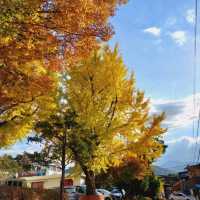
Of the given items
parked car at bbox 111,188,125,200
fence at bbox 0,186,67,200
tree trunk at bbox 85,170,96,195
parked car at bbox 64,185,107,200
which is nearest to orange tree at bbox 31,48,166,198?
tree trunk at bbox 85,170,96,195

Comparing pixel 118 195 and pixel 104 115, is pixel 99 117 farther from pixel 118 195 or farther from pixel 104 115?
pixel 118 195

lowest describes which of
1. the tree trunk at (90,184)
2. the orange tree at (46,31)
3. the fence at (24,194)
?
the fence at (24,194)

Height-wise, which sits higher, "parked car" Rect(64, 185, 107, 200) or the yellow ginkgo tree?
the yellow ginkgo tree

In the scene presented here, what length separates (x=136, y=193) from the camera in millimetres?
34344

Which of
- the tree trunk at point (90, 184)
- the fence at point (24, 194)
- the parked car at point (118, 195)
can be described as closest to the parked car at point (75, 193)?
the parked car at point (118, 195)

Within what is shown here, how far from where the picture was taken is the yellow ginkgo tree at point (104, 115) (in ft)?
68.1

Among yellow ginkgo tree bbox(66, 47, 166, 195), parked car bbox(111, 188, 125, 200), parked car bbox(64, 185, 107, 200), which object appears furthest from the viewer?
parked car bbox(111, 188, 125, 200)

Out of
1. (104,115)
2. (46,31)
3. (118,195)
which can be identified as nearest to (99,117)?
(104,115)

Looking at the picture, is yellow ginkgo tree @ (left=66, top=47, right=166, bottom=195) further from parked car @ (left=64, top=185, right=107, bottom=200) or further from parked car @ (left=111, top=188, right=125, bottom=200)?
parked car @ (left=111, top=188, right=125, bottom=200)

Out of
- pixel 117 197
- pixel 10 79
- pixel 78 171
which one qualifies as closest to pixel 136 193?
pixel 117 197

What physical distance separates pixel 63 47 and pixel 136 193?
85.7 feet

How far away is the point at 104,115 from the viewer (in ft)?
67.8

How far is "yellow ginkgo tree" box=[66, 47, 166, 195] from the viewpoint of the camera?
20766mm

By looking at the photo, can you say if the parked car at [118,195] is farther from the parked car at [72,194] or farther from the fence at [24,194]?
the fence at [24,194]
